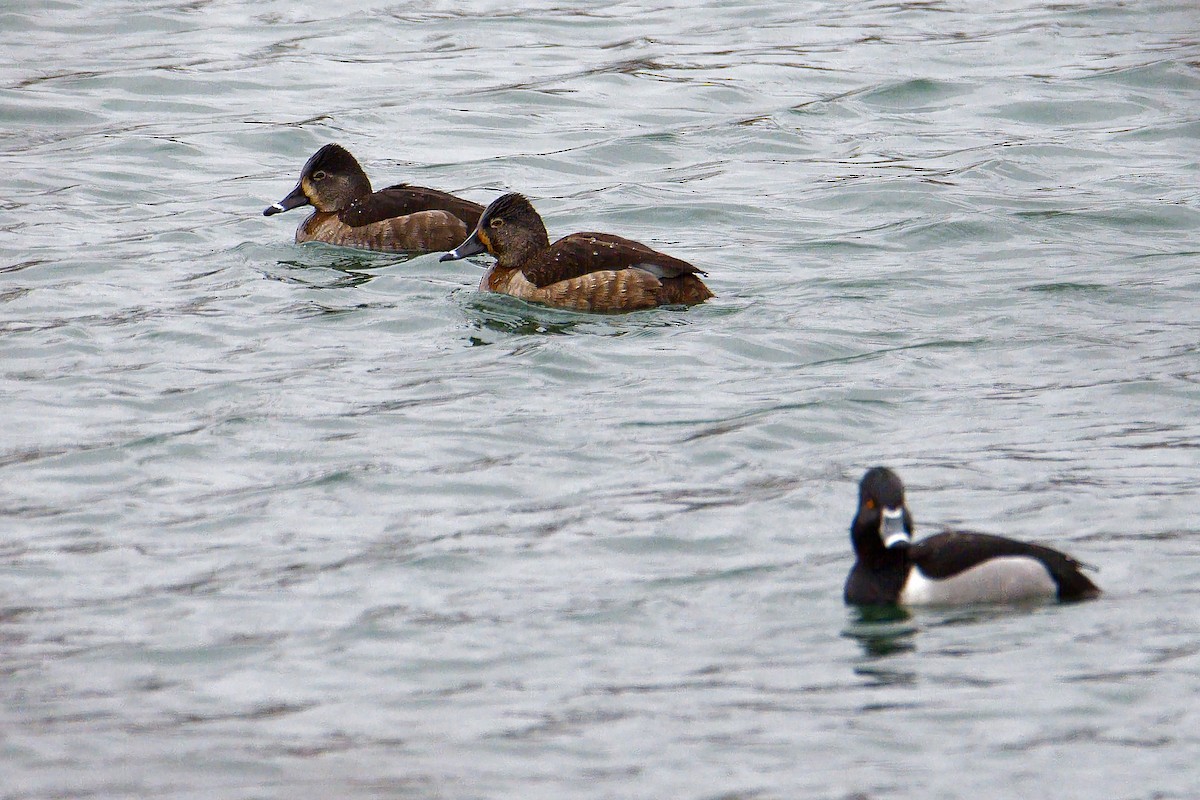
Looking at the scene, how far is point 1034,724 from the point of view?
6.38m

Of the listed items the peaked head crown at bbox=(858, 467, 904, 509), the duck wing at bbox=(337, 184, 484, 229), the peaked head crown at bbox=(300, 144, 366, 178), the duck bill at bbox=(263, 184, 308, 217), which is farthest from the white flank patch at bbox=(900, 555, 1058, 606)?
the duck bill at bbox=(263, 184, 308, 217)

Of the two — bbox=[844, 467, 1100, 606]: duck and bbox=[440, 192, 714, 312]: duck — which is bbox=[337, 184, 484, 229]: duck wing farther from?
bbox=[844, 467, 1100, 606]: duck

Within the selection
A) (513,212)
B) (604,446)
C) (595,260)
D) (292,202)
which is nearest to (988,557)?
(604,446)

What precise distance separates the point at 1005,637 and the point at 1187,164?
9951 mm

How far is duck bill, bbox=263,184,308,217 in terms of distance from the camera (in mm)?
14328

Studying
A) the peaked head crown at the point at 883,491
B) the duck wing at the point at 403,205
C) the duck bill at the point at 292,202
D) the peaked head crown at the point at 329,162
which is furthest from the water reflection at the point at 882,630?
the duck bill at the point at 292,202

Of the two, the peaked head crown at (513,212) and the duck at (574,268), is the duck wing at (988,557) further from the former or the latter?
the peaked head crown at (513,212)

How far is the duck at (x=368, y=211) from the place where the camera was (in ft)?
44.7

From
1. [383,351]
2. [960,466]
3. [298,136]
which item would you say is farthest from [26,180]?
[960,466]

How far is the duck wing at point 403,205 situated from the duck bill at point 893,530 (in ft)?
21.7

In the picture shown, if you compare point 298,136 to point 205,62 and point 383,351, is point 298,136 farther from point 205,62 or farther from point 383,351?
point 383,351

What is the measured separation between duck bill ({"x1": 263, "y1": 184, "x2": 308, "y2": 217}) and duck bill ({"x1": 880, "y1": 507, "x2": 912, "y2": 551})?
7.90 m

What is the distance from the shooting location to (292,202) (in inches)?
566

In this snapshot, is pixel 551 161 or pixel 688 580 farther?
pixel 551 161
